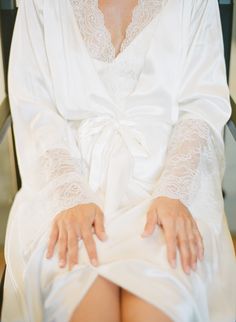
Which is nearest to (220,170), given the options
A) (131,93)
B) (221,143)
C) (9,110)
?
(221,143)

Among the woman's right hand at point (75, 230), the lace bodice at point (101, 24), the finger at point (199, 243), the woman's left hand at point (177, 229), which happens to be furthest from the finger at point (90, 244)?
the lace bodice at point (101, 24)

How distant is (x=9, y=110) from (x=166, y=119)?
0.45m

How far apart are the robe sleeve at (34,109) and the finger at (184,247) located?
294 millimetres

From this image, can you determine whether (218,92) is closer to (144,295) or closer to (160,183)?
(160,183)

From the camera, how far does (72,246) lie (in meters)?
0.99

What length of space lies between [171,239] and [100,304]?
181mm

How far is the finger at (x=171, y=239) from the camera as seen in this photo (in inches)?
37.7

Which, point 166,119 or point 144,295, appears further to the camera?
point 166,119

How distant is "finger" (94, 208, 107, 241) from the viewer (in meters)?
1.00

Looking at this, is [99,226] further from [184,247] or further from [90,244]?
[184,247]

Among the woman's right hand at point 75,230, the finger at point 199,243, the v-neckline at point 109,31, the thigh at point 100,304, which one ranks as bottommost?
the thigh at point 100,304

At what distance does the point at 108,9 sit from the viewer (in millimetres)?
1329

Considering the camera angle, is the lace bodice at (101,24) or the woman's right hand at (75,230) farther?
the lace bodice at (101,24)

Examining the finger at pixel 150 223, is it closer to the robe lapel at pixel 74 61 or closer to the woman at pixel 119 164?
the woman at pixel 119 164
